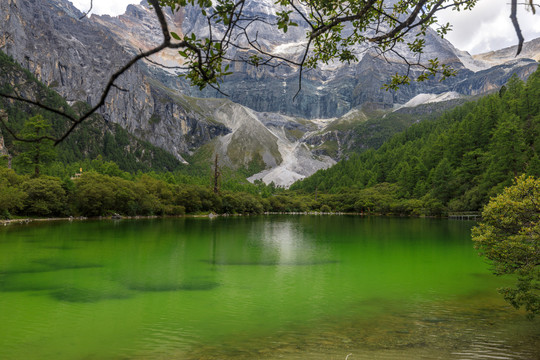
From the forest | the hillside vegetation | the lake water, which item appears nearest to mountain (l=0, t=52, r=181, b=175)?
the forest

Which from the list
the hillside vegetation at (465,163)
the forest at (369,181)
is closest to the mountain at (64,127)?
the forest at (369,181)

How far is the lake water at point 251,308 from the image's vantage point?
9.23 metres

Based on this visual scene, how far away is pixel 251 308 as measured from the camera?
512 inches

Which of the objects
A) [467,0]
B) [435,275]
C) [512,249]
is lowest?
[435,275]

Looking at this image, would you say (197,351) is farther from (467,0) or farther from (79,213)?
(79,213)

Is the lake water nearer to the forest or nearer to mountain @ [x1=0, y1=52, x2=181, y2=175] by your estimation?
the forest

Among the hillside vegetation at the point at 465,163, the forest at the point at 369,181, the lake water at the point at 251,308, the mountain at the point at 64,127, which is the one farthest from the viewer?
the mountain at the point at 64,127

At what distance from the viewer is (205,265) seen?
21.2 m

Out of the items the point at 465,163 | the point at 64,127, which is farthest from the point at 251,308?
the point at 64,127

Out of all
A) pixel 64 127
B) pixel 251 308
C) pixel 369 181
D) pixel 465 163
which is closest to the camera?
pixel 251 308

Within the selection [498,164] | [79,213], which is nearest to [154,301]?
[79,213]

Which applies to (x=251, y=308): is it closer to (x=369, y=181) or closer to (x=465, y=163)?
(x=465, y=163)

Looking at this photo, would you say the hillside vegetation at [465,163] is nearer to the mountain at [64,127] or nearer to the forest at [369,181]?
the forest at [369,181]

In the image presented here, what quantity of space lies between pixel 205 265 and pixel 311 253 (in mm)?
8793
